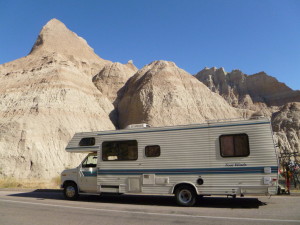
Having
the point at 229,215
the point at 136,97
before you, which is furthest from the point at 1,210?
the point at 136,97

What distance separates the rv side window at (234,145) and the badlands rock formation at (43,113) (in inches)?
919

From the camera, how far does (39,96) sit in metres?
36.4

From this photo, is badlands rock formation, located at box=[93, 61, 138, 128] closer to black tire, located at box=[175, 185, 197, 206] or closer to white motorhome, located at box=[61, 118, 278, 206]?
white motorhome, located at box=[61, 118, 278, 206]

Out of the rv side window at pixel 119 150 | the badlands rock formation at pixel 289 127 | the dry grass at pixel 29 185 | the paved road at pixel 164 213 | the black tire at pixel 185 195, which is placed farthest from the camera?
the badlands rock formation at pixel 289 127

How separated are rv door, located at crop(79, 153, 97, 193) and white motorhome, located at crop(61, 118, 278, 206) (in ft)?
0.14

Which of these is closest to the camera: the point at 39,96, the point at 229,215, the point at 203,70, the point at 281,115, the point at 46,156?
the point at 229,215

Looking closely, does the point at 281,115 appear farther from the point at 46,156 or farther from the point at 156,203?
the point at 156,203

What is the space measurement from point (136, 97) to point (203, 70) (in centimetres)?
4799

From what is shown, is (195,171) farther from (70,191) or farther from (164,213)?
(70,191)

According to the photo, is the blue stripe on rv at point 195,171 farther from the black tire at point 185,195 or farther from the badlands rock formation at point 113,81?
the badlands rock formation at point 113,81

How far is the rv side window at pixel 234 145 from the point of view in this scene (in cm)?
927

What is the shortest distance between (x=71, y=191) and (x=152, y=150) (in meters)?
4.48

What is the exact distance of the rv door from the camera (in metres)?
11.5

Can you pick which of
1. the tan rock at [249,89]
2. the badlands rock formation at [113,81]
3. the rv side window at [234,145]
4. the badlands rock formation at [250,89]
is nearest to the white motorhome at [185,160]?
the rv side window at [234,145]
